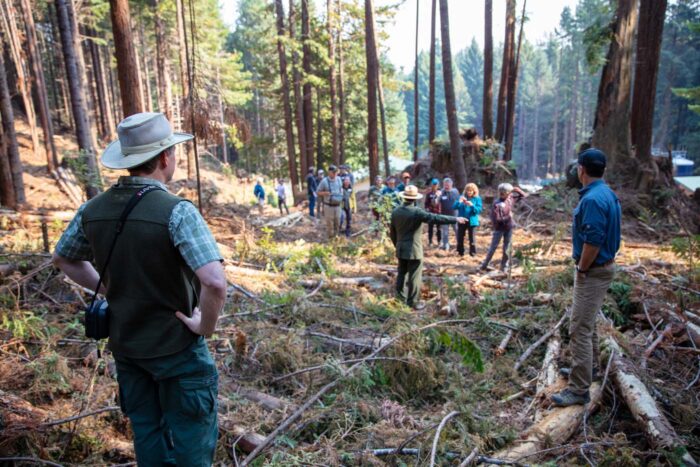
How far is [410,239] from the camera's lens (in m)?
7.42

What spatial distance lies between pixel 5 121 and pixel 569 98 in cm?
6542

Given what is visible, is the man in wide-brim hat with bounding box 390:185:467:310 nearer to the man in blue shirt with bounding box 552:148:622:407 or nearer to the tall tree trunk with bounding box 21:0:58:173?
the man in blue shirt with bounding box 552:148:622:407

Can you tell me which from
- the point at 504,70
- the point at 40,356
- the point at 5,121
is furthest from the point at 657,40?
the point at 5,121

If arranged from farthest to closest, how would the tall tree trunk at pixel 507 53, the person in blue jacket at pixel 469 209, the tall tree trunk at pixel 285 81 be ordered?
the tall tree trunk at pixel 285 81 < the tall tree trunk at pixel 507 53 < the person in blue jacket at pixel 469 209

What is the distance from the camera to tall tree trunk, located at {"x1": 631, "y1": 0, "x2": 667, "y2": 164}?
14781 millimetres

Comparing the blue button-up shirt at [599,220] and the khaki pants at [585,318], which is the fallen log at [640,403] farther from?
the blue button-up shirt at [599,220]

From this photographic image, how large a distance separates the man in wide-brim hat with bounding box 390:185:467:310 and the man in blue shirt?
3231 millimetres

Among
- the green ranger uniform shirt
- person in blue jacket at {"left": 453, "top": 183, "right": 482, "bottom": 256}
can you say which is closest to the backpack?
person in blue jacket at {"left": 453, "top": 183, "right": 482, "bottom": 256}

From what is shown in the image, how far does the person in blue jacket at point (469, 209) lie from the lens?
33.9 feet

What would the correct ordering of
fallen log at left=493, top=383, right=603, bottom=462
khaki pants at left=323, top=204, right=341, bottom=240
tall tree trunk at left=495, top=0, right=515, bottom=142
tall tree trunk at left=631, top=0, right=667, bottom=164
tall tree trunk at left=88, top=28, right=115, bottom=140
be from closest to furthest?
fallen log at left=493, top=383, right=603, bottom=462
khaki pants at left=323, top=204, right=341, bottom=240
tall tree trunk at left=631, top=0, right=667, bottom=164
tall tree trunk at left=495, top=0, right=515, bottom=142
tall tree trunk at left=88, top=28, right=115, bottom=140

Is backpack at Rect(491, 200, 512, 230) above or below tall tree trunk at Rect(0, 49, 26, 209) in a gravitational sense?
below

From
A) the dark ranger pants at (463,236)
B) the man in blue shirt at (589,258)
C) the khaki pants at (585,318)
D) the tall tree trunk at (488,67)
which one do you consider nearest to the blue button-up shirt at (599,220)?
the man in blue shirt at (589,258)

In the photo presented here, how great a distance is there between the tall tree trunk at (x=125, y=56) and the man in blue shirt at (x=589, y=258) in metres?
7.30

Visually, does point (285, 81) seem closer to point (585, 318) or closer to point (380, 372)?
point (380, 372)
